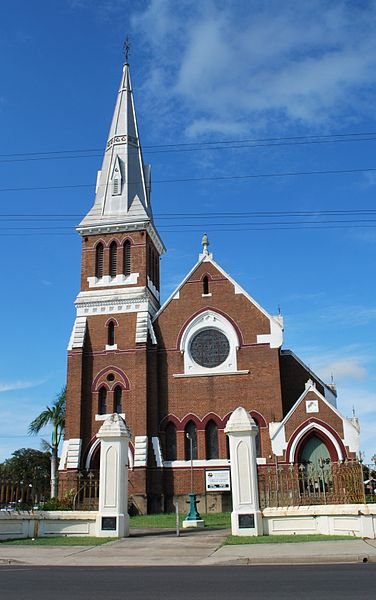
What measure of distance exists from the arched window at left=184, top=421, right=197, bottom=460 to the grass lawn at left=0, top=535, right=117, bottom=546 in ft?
46.3

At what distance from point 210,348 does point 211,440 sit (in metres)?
5.09

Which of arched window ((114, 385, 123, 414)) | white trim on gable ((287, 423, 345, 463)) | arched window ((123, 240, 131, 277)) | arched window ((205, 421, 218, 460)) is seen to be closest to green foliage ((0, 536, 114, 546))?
white trim on gable ((287, 423, 345, 463))

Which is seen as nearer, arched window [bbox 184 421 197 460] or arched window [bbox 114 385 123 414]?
arched window [bbox 184 421 197 460]

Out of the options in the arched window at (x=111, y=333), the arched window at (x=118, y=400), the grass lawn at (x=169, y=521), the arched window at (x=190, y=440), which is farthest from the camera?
the arched window at (x=111, y=333)

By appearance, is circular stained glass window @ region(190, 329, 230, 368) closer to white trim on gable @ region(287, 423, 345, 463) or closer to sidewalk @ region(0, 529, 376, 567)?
white trim on gable @ region(287, 423, 345, 463)

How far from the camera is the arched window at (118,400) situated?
113 feet

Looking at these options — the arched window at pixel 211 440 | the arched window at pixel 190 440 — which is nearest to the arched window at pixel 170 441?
the arched window at pixel 190 440

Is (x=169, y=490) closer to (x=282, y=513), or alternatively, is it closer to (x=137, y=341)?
(x=137, y=341)

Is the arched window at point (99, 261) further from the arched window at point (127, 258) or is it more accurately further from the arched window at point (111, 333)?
the arched window at point (111, 333)

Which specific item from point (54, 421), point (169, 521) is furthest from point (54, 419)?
point (169, 521)

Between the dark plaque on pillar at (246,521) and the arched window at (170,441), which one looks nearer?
the dark plaque on pillar at (246,521)

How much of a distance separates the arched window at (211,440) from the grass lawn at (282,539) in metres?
15.3

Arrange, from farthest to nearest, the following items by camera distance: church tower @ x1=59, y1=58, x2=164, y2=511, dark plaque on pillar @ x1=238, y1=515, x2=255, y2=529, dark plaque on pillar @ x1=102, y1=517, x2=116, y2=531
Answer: church tower @ x1=59, y1=58, x2=164, y2=511, dark plaque on pillar @ x1=102, y1=517, x2=116, y2=531, dark plaque on pillar @ x1=238, y1=515, x2=255, y2=529
